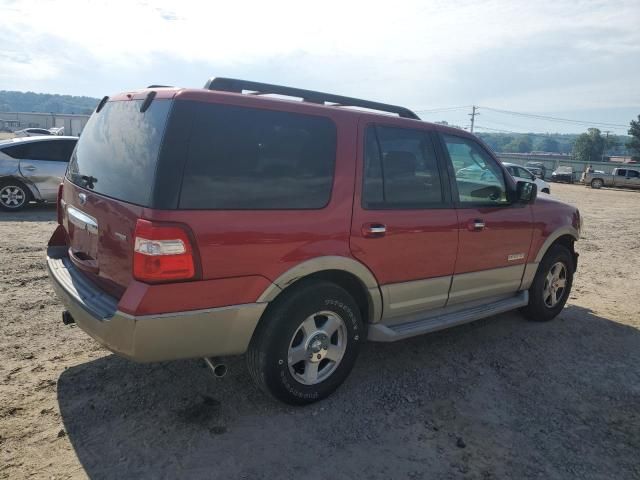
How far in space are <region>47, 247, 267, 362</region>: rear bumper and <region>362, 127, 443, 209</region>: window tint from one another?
3.85 ft

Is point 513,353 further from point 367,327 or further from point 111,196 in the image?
point 111,196

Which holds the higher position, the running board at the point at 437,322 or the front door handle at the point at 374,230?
the front door handle at the point at 374,230

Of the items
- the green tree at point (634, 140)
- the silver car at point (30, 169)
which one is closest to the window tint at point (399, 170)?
the silver car at point (30, 169)

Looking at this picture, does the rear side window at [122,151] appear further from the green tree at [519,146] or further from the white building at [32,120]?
the green tree at [519,146]

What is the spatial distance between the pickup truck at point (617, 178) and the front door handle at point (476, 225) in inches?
1520

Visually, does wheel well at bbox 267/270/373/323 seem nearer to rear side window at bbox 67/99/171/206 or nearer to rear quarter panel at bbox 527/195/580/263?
rear side window at bbox 67/99/171/206

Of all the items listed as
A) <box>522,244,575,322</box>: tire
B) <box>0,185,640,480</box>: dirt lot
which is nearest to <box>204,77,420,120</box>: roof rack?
<box>0,185,640,480</box>: dirt lot

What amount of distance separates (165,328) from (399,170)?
1.98 meters

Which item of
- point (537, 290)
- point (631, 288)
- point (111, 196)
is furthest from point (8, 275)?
point (631, 288)

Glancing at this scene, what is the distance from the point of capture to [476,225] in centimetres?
402

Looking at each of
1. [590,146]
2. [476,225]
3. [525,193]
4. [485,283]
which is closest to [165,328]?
[476,225]

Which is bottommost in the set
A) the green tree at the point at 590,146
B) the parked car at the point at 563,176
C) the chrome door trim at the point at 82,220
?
the chrome door trim at the point at 82,220

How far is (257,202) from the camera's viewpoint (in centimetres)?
284

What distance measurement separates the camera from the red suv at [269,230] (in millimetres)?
2617
